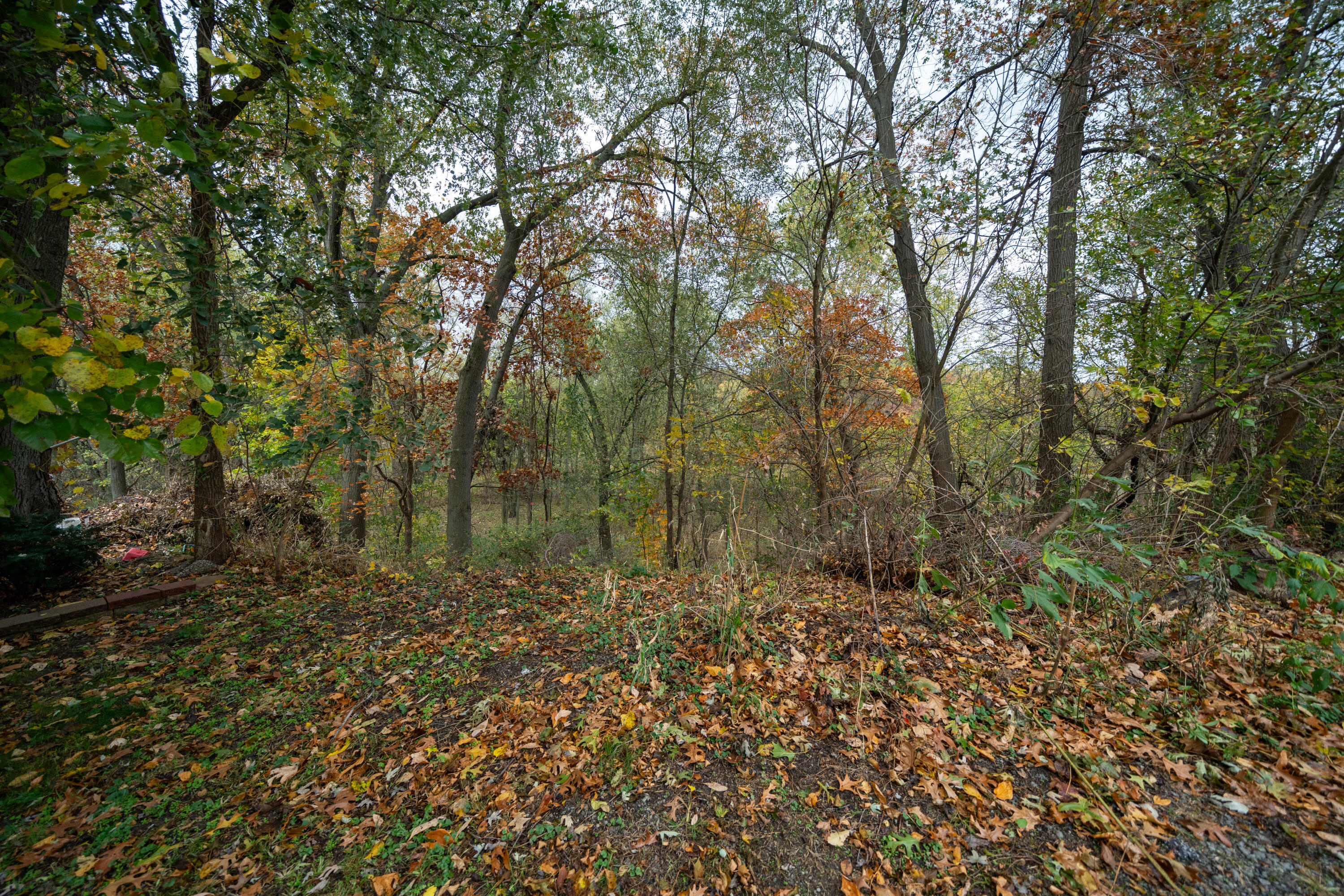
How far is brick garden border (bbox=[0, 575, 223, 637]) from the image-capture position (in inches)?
134

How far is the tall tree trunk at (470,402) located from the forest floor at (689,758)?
5.22 meters

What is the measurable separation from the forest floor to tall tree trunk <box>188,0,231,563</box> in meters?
1.41

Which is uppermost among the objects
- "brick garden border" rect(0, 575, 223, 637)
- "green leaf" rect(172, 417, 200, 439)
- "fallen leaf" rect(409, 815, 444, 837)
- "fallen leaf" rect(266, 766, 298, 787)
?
"green leaf" rect(172, 417, 200, 439)

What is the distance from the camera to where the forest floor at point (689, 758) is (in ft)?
6.16

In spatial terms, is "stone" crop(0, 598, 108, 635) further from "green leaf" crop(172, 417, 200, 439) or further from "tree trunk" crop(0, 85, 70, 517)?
"green leaf" crop(172, 417, 200, 439)

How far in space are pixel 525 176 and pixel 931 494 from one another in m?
6.23

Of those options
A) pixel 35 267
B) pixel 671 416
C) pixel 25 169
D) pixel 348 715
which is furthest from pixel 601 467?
pixel 25 169

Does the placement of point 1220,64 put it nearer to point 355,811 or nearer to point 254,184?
point 355,811

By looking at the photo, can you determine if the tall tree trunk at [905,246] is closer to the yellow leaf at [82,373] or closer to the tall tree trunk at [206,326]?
the yellow leaf at [82,373]

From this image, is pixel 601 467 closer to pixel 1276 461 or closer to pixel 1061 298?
pixel 1061 298

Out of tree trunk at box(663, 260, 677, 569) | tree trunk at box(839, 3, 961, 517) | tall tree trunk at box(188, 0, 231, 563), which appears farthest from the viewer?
tree trunk at box(663, 260, 677, 569)

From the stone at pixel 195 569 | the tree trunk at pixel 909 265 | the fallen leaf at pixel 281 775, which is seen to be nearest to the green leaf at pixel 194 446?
the fallen leaf at pixel 281 775

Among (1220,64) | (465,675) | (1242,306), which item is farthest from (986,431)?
(465,675)

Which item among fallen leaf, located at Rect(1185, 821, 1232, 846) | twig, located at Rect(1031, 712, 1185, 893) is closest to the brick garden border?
twig, located at Rect(1031, 712, 1185, 893)
